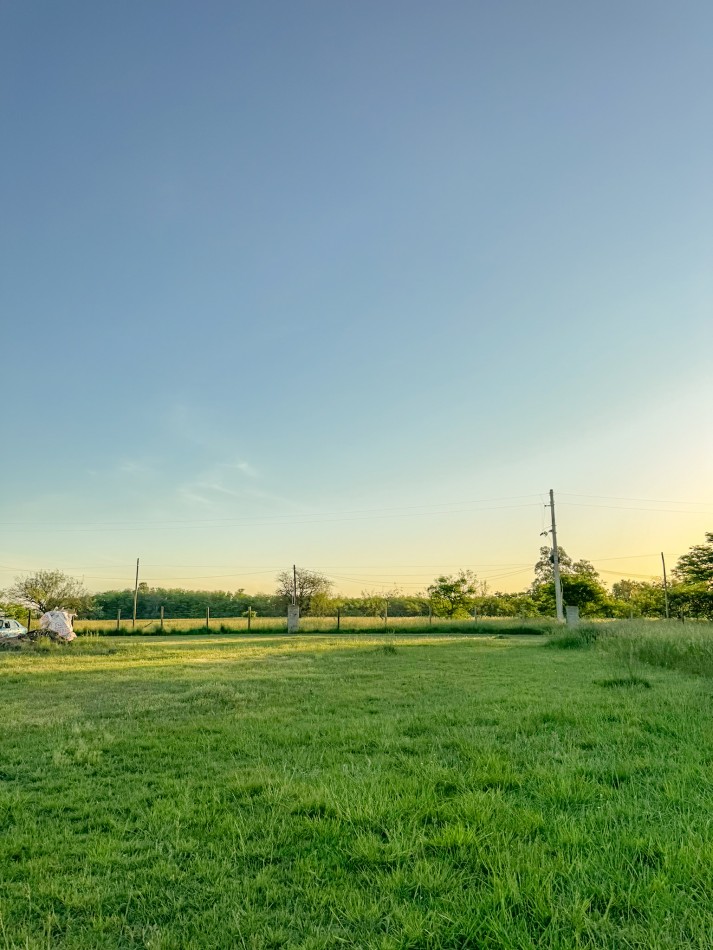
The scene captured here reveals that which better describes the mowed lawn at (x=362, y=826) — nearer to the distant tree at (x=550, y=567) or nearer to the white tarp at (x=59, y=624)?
the white tarp at (x=59, y=624)

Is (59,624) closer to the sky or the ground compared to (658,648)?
closer to the ground

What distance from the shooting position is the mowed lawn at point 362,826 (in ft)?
7.98

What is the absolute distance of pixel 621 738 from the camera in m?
5.39

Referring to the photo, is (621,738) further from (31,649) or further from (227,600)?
(227,600)

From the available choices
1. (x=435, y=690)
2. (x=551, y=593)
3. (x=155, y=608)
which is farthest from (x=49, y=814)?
(x=155, y=608)

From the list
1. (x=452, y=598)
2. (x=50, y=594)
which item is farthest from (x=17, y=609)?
(x=452, y=598)

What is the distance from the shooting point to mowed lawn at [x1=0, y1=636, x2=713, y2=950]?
2.43 meters

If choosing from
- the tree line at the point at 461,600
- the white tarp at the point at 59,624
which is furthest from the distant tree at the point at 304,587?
the white tarp at the point at 59,624

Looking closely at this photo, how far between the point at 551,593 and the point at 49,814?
57.3 metres

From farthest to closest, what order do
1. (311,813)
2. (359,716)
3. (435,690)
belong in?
(435,690) < (359,716) < (311,813)

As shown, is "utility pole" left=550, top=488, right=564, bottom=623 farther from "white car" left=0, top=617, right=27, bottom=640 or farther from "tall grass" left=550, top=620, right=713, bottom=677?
"white car" left=0, top=617, right=27, bottom=640

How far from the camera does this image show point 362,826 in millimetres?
3385

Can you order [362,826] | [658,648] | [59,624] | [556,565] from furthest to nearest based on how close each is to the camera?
[556,565] < [59,624] < [658,648] < [362,826]

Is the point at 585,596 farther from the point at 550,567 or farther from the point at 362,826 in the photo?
the point at 362,826
